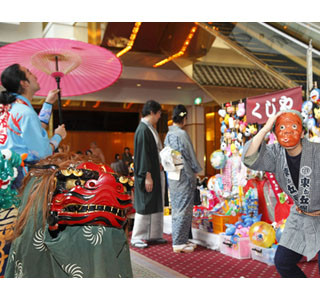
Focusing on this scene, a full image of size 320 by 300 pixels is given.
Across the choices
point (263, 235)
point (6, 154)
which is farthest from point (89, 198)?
point (263, 235)

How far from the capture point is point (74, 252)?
3.88 ft

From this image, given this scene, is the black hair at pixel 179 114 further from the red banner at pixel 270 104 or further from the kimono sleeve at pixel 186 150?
the red banner at pixel 270 104

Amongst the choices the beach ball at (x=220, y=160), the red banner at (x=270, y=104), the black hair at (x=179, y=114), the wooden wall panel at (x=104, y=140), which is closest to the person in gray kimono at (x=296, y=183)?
the red banner at (x=270, y=104)

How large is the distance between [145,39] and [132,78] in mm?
1944

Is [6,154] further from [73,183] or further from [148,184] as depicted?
[148,184]

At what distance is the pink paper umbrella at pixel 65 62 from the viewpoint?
7.64ft

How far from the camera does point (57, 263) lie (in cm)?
124

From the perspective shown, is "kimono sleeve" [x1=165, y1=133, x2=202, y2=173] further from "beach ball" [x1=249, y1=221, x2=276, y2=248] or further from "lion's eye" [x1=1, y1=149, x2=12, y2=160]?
Result: "lion's eye" [x1=1, y1=149, x2=12, y2=160]

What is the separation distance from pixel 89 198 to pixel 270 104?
3434 mm

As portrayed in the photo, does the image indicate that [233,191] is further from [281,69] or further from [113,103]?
[113,103]

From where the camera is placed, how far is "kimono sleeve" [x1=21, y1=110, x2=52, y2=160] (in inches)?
71.9

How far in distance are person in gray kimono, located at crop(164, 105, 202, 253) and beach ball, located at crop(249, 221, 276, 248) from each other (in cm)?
73

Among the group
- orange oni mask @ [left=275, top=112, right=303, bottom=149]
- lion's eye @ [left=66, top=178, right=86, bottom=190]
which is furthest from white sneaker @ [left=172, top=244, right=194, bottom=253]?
lion's eye @ [left=66, top=178, right=86, bottom=190]

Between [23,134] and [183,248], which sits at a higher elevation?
[23,134]
